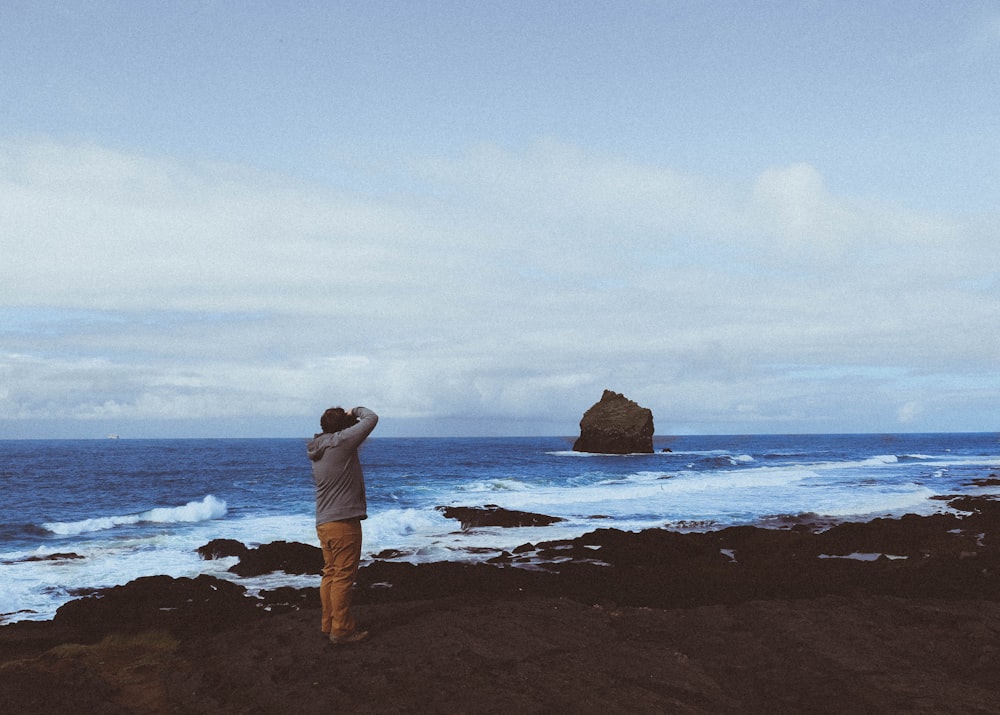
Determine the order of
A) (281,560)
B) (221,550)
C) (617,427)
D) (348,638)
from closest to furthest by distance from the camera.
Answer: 1. (348,638)
2. (281,560)
3. (221,550)
4. (617,427)

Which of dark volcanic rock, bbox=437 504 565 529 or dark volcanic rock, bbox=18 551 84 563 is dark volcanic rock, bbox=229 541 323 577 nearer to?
dark volcanic rock, bbox=18 551 84 563

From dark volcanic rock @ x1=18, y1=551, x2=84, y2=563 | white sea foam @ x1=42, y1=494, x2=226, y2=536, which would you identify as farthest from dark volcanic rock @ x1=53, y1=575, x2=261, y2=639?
white sea foam @ x1=42, y1=494, x2=226, y2=536

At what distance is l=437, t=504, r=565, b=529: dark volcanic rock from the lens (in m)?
23.7

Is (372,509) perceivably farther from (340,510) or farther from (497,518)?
(340,510)

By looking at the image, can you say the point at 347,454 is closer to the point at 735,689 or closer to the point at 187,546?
the point at 735,689

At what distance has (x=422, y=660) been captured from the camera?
22.5ft

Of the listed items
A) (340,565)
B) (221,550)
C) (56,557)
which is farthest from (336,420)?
(56,557)

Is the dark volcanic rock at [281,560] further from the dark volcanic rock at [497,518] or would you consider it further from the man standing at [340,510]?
the dark volcanic rock at [497,518]

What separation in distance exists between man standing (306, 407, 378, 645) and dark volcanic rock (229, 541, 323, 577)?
7.62 m

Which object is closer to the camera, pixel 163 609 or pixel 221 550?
pixel 163 609

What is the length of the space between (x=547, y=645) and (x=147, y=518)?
26460mm

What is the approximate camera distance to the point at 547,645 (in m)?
7.34

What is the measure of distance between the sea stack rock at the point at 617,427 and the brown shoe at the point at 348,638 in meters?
Result: 80.5

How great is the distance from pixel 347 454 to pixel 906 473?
51.7 metres
